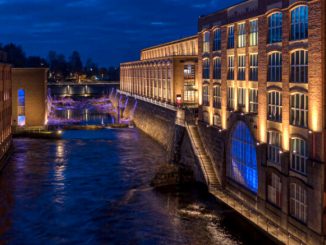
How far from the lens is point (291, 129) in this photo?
38031 millimetres

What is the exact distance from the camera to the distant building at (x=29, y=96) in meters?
104

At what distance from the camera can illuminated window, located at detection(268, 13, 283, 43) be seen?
1587 inches

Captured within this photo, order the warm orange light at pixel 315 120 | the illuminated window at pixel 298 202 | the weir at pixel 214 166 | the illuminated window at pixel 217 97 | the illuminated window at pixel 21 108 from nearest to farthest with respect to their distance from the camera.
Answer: the warm orange light at pixel 315 120 → the illuminated window at pixel 298 202 → the weir at pixel 214 166 → the illuminated window at pixel 217 97 → the illuminated window at pixel 21 108

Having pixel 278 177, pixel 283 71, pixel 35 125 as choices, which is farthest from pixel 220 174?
pixel 35 125

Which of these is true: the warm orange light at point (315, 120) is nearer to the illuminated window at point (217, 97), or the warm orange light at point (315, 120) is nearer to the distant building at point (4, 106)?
the illuminated window at point (217, 97)

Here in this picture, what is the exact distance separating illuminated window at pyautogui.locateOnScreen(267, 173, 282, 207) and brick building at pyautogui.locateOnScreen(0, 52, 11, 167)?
40.0 m

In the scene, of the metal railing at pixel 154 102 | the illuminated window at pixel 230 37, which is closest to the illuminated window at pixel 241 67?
the illuminated window at pixel 230 37

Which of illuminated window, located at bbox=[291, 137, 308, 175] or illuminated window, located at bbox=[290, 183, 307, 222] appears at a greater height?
illuminated window, located at bbox=[291, 137, 308, 175]

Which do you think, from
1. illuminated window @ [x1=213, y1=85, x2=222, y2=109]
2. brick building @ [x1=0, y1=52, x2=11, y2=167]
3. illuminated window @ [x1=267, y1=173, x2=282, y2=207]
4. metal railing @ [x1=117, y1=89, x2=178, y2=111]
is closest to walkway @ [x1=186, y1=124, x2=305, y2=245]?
illuminated window @ [x1=267, y1=173, x2=282, y2=207]

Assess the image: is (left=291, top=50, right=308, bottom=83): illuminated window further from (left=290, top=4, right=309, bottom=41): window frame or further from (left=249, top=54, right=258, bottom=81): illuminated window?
(left=249, top=54, right=258, bottom=81): illuminated window

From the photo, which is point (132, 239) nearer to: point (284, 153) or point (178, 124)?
point (284, 153)

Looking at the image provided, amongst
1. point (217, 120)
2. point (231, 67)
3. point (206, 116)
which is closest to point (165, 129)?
point (206, 116)

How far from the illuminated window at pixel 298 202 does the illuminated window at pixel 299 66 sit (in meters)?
7.60

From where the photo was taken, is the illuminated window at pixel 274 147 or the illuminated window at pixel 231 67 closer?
the illuminated window at pixel 274 147
